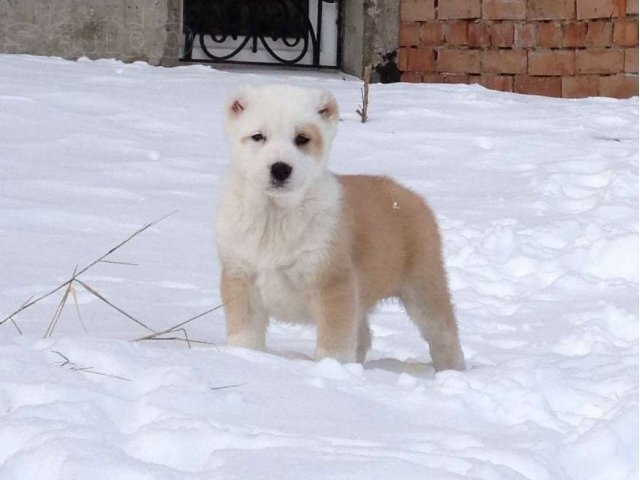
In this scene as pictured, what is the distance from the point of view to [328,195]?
4.41 meters

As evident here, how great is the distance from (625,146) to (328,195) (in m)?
4.61

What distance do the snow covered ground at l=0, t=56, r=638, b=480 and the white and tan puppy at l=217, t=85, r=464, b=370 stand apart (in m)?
0.29

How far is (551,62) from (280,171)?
704 centimetres

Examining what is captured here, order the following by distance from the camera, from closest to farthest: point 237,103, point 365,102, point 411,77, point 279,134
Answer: point 279,134, point 237,103, point 365,102, point 411,77

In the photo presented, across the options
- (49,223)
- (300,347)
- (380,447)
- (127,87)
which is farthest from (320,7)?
(380,447)

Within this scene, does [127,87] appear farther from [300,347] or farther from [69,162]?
[300,347]

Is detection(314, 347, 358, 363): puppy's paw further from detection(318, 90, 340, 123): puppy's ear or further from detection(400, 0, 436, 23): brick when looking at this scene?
detection(400, 0, 436, 23): brick

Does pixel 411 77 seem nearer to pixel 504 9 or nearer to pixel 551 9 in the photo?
pixel 504 9

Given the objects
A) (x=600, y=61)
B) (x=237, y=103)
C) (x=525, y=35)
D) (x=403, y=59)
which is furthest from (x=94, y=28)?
(x=237, y=103)

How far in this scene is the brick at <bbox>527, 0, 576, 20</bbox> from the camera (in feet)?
34.5

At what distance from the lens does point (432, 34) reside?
36.7ft

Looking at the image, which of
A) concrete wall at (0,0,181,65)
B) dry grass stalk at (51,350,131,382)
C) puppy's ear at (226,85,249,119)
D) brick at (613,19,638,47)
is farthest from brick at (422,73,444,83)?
dry grass stalk at (51,350,131,382)

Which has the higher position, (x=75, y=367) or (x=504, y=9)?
(x=504, y=9)

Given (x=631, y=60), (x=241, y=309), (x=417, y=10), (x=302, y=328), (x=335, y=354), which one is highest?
(x=417, y=10)
